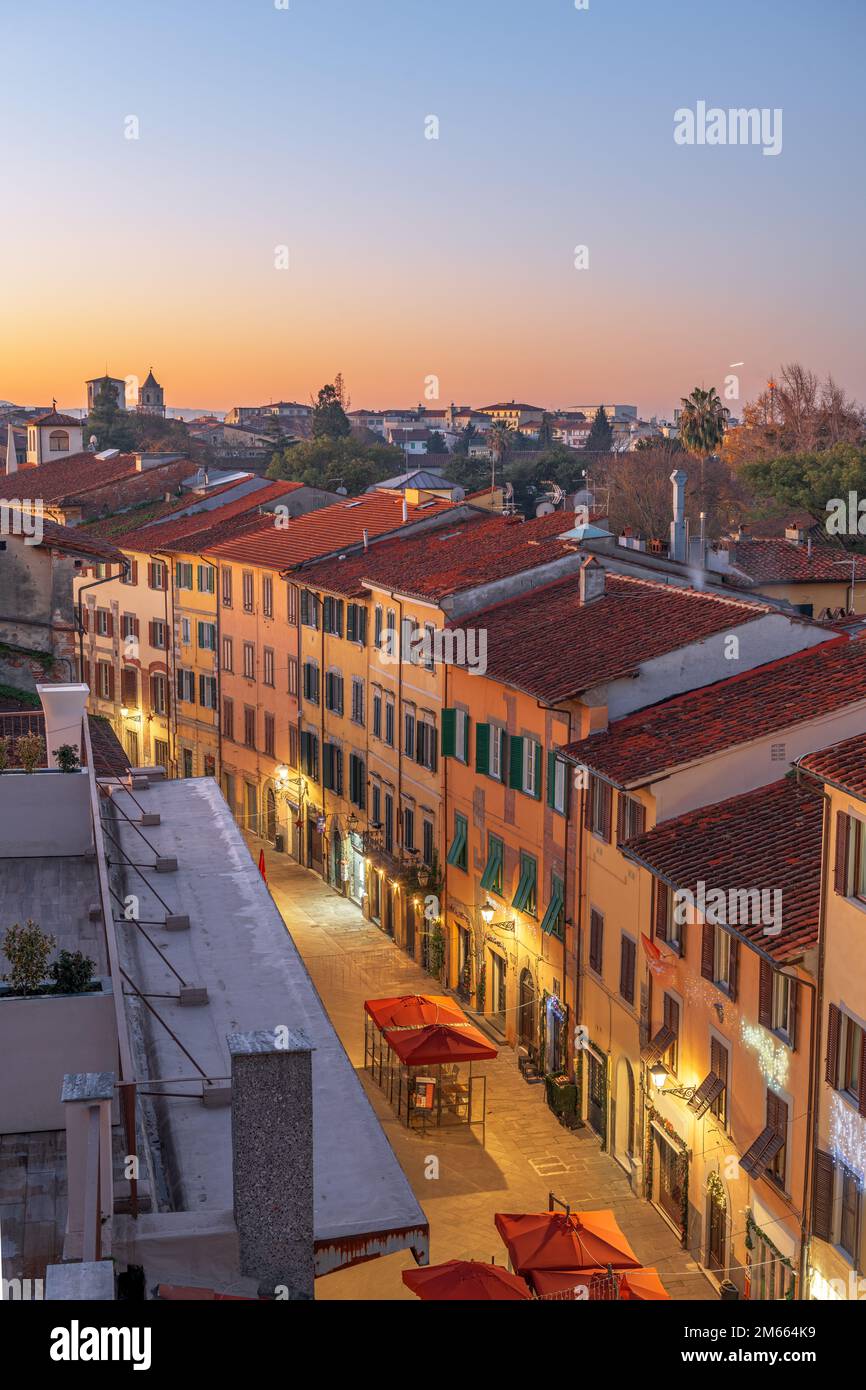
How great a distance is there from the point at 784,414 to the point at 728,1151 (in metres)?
72.0

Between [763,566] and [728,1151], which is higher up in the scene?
[763,566]

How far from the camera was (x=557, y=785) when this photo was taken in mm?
27516

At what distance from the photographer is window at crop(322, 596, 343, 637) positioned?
42.1 metres

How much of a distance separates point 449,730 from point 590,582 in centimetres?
467

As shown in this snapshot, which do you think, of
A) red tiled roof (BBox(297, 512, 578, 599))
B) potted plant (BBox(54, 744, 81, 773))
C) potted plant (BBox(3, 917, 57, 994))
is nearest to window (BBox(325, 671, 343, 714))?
red tiled roof (BBox(297, 512, 578, 599))

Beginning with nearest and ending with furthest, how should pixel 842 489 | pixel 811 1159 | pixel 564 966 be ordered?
1. pixel 811 1159
2. pixel 564 966
3. pixel 842 489

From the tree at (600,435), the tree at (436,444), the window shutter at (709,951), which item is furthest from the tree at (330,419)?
the window shutter at (709,951)

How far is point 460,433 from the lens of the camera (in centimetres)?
18012

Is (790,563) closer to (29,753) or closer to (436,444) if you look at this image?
(29,753)

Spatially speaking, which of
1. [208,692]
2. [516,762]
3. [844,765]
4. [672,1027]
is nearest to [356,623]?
[516,762]

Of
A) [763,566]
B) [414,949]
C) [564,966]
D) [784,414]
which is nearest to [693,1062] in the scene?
[564,966]

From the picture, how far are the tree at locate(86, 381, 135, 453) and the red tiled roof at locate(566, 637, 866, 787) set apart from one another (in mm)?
87539
